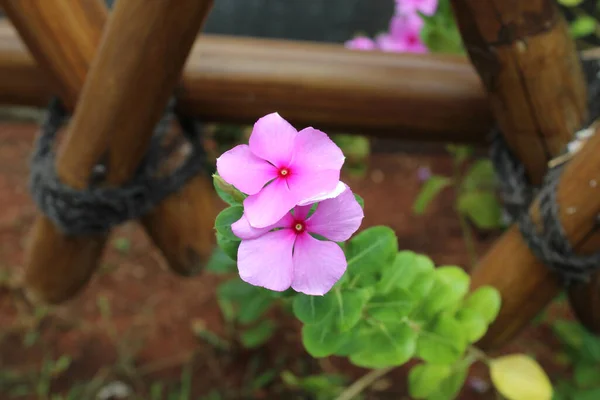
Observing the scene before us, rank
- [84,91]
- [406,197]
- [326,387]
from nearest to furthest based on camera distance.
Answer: [84,91] < [326,387] < [406,197]

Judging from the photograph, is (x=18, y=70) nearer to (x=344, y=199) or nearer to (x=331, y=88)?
(x=331, y=88)

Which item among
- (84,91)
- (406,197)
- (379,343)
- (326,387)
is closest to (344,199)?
(379,343)

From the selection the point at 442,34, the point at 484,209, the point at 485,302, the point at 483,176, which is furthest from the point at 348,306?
the point at 483,176

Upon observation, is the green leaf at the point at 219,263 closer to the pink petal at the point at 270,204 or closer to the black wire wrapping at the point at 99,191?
the black wire wrapping at the point at 99,191

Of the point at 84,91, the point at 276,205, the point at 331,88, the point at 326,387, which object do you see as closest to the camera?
the point at 276,205

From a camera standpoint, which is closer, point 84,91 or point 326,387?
point 84,91

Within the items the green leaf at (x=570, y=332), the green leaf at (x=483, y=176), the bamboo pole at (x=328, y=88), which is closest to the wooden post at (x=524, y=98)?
the bamboo pole at (x=328, y=88)

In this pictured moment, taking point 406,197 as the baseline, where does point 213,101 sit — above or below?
above
